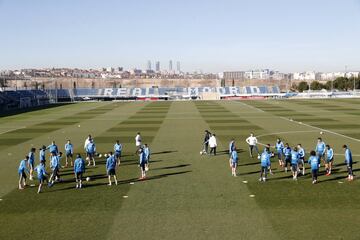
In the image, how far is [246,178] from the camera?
2053 centimetres

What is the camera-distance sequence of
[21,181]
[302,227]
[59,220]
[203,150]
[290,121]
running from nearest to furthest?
[302,227], [59,220], [21,181], [203,150], [290,121]

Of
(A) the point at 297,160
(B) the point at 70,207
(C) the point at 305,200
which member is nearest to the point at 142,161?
(B) the point at 70,207

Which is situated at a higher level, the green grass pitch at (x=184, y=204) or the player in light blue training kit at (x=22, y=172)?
the player in light blue training kit at (x=22, y=172)

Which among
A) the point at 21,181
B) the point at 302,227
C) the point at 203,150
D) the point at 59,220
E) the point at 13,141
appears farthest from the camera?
the point at 13,141

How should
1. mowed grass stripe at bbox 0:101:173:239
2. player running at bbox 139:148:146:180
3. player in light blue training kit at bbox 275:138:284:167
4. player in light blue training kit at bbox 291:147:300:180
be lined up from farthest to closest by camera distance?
player in light blue training kit at bbox 275:138:284:167 < player running at bbox 139:148:146:180 < player in light blue training kit at bbox 291:147:300:180 < mowed grass stripe at bbox 0:101:173:239

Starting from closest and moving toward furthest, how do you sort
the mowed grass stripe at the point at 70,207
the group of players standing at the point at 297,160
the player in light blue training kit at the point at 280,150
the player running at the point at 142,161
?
the mowed grass stripe at the point at 70,207 → the group of players standing at the point at 297,160 → the player running at the point at 142,161 → the player in light blue training kit at the point at 280,150

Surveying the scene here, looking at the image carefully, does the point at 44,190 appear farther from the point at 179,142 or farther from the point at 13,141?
the point at 13,141

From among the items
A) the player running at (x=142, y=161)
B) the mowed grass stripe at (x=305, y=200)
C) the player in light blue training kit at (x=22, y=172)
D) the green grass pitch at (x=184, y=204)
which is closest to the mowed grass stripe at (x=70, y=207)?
the green grass pitch at (x=184, y=204)

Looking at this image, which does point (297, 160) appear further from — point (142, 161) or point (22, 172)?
A: point (22, 172)

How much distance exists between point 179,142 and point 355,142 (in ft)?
44.8

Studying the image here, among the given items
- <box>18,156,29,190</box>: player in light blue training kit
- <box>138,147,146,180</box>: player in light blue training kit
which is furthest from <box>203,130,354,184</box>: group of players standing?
<box>18,156,29,190</box>: player in light blue training kit

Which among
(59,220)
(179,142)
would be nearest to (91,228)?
(59,220)

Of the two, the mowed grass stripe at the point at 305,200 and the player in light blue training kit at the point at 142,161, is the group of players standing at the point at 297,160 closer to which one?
the mowed grass stripe at the point at 305,200

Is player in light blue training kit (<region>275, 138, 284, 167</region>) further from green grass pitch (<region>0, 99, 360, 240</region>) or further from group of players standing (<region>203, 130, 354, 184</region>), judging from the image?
green grass pitch (<region>0, 99, 360, 240</region>)
